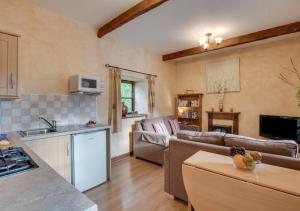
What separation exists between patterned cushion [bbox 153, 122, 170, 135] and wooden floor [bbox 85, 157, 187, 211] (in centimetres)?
103

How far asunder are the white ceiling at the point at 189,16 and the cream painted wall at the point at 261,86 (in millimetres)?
989

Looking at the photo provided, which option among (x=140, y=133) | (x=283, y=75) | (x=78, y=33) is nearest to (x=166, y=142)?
(x=140, y=133)

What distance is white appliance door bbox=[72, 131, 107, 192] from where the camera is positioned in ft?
7.61

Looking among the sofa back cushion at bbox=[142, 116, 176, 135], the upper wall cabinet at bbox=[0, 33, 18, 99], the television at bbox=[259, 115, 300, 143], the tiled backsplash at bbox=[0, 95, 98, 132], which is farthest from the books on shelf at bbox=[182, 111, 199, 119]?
the upper wall cabinet at bbox=[0, 33, 18, 99]

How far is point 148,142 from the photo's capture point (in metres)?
3.67

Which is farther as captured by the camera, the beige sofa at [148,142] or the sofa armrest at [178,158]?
the beige sofa at [148,142]

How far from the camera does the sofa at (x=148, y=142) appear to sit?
341 cm

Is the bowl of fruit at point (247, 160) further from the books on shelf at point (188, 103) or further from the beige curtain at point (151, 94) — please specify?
the books on shelf at point (188, 103)

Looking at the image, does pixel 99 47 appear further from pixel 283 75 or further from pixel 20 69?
pixel 283 75

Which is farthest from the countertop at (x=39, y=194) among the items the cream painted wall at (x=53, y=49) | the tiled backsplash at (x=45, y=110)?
the cream painted wall at (x=53, y=49)

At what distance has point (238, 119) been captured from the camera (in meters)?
4.56

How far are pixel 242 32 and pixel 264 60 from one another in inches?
46.3

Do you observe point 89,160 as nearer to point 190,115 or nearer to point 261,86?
point 190,115

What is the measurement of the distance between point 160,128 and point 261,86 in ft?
9.36
